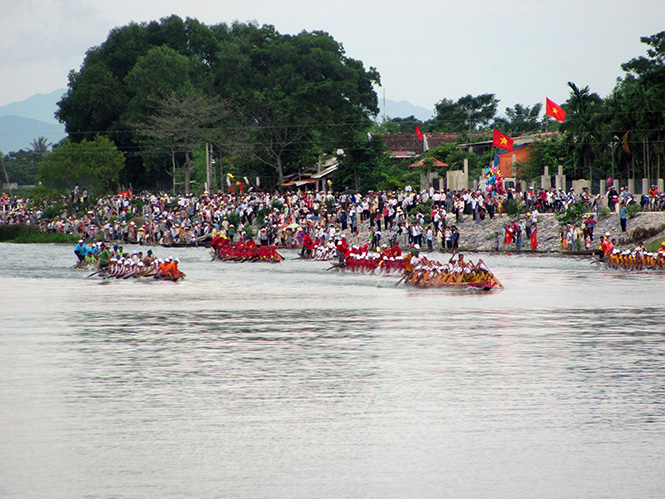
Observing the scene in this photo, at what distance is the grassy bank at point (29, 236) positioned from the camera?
264 feet

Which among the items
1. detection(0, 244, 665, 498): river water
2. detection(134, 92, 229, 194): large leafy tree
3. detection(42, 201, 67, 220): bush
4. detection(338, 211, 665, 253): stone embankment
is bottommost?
detection(0, 244, 665, 498): river water

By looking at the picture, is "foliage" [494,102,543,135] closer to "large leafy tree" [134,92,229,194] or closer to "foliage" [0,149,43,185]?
"large leafy tree" [134,92,229,194]

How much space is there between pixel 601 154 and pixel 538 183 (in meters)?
5.74

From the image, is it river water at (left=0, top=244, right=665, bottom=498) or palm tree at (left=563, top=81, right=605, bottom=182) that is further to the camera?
palm tree at (left=563, top=81, right=605, bottom=182)

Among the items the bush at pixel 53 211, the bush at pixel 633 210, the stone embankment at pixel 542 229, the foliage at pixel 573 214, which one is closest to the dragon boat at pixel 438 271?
the stone embankment at pixel 542 229

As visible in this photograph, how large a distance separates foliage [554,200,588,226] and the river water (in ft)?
74.7

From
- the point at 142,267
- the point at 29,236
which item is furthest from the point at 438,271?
the point at 29,236

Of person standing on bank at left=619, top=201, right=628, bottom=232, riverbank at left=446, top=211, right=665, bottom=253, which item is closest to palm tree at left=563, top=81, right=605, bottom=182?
riverbank at left=446, top=211, right=665, bottom=253

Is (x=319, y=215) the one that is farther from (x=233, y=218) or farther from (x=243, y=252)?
(x=243, y=252)

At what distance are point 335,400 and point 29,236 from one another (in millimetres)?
73262

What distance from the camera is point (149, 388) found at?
615 inches

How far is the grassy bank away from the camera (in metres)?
80.4

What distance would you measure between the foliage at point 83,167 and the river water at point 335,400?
67.5 m

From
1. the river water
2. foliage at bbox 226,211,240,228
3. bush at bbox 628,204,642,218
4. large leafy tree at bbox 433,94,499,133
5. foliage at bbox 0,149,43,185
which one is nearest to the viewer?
the river water
